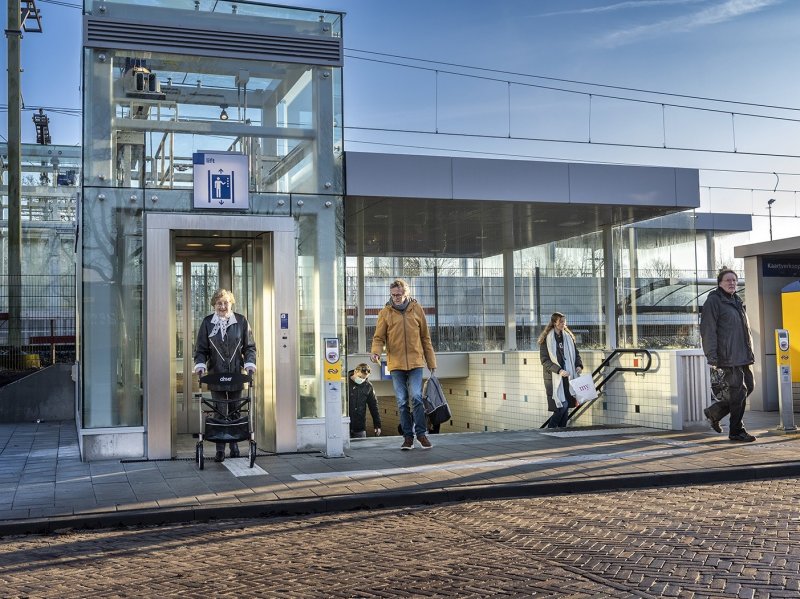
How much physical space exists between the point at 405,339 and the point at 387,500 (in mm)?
3116

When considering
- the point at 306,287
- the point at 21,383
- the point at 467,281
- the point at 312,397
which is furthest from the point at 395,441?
the point at 467,281

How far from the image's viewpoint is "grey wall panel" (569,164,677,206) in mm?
12469

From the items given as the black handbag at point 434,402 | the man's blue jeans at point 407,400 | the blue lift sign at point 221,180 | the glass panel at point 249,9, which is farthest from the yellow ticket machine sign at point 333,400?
the glass panel at point 249,9

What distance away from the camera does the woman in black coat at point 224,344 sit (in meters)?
9.59

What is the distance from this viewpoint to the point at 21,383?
16.3m

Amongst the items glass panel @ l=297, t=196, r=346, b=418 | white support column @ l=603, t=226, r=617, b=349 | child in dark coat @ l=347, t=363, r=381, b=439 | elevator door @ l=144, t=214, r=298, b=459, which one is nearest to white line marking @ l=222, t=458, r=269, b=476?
elevator door @ l=144, t=214, r=298, b=459

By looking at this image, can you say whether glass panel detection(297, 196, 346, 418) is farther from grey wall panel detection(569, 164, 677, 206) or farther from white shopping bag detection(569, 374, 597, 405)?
white shopping bag detection(569, 374, 597, 405)

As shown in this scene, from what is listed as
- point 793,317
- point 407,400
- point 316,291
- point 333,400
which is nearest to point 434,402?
point 407,400

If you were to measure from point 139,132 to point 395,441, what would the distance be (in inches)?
187

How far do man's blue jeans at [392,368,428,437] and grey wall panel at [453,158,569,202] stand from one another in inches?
106

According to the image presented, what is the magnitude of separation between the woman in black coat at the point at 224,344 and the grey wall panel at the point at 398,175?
7.61ft

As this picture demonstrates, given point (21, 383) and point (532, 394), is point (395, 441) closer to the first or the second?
point (532, 394)

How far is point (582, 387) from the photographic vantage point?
12.9 metres

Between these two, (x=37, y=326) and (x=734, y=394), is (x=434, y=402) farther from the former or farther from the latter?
(x=37, y=326)
